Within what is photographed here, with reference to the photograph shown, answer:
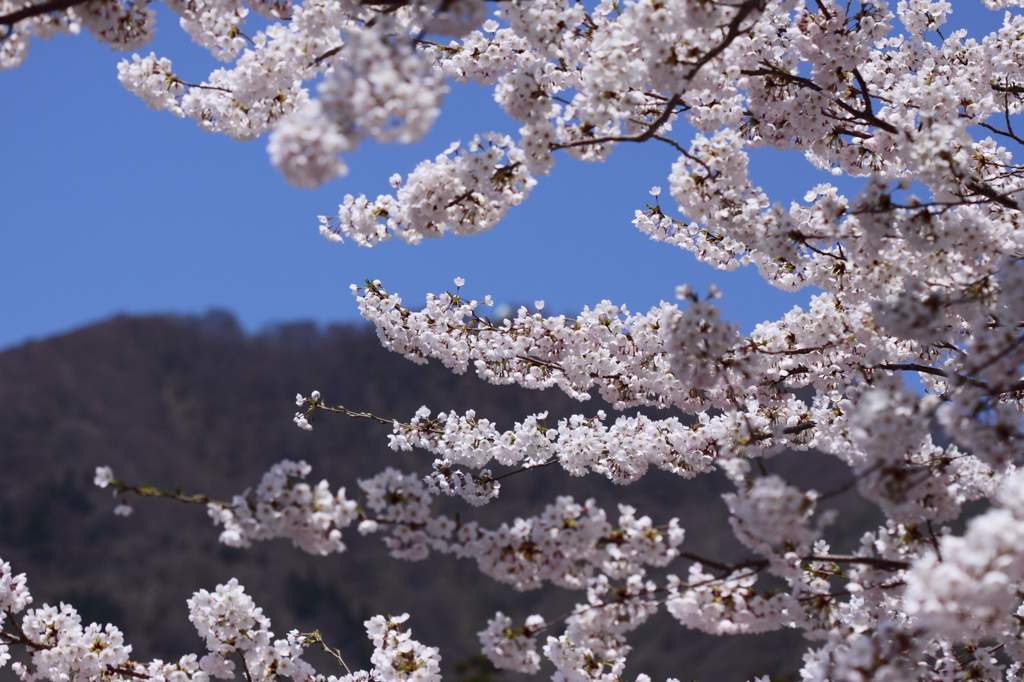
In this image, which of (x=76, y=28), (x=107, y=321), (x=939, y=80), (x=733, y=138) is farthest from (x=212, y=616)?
(x=107, y=321)

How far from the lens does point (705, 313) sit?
4.12m

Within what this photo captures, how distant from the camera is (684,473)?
251 inches

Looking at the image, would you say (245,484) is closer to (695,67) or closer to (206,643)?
(206,643)

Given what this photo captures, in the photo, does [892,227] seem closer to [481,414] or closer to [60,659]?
[60,659]

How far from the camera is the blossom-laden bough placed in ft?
10.9

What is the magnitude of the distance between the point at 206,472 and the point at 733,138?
230 feet

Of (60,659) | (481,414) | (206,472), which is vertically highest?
(481,414)

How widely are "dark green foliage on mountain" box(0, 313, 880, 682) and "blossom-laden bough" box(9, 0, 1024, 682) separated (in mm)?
31559

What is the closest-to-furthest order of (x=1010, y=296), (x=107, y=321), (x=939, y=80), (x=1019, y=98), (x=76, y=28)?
(x=1010, y=296) < (x=76, y=28) < (x=939, y=80) < (x=1019, y=98) < (x=107, y=321)

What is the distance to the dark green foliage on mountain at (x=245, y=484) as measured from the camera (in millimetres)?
49750

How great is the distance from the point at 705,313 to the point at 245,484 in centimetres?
6559

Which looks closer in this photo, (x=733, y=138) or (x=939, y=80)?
(x=733, y=138)

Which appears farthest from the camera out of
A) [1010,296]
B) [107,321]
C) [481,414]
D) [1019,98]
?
[107,321]

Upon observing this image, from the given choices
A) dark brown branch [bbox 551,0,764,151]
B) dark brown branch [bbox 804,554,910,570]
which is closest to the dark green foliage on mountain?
dark brown branch [bbox 804,554,910,570]
